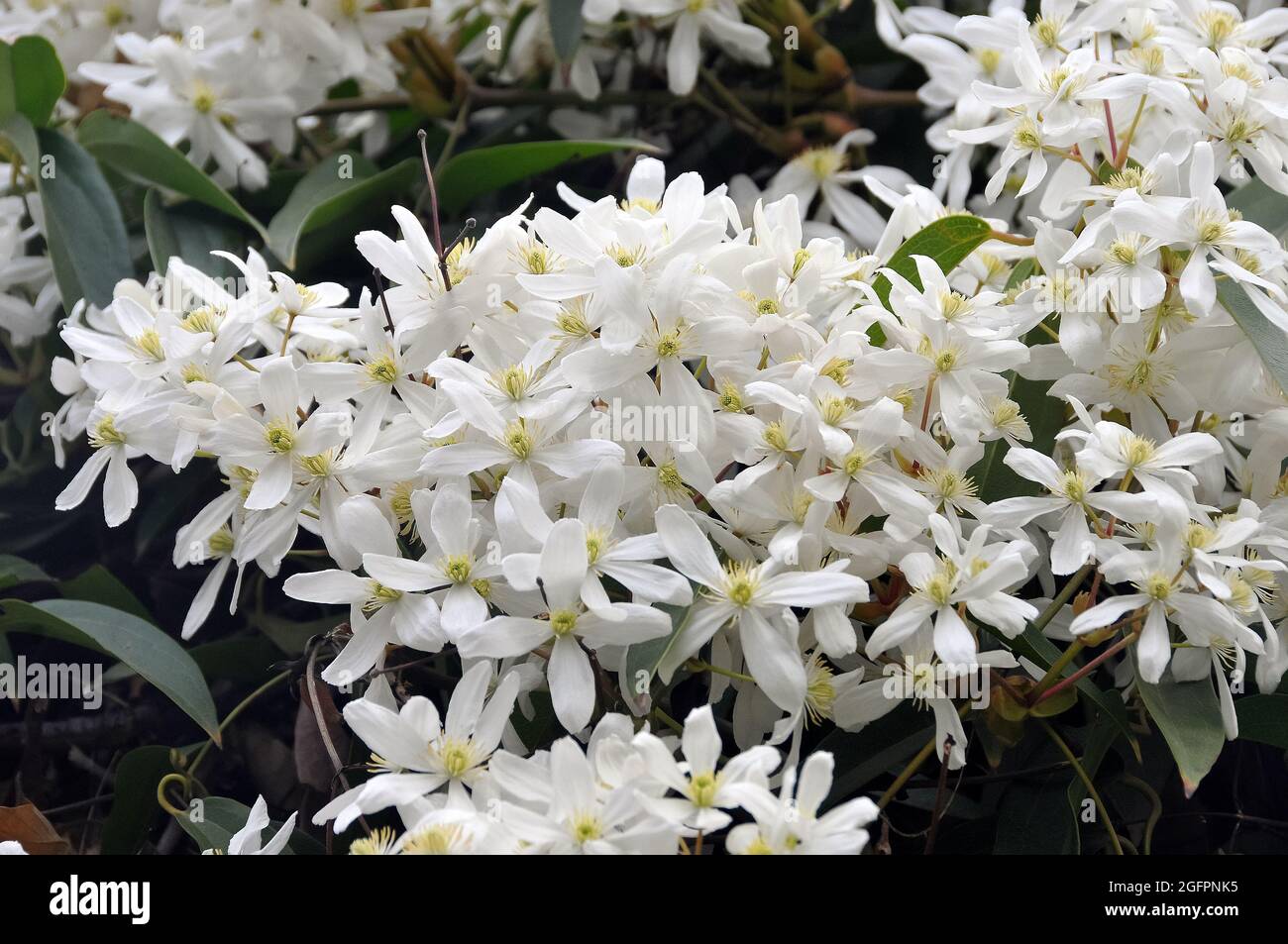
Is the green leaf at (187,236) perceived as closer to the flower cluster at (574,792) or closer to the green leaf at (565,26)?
the green leaf at (565,26)

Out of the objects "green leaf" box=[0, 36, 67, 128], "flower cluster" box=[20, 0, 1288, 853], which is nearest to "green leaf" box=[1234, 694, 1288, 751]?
"flower cluster" box=[20, 0, 1288, 853]

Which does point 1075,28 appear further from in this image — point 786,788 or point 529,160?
point 786,788

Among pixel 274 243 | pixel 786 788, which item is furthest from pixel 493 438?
pixel 274 243

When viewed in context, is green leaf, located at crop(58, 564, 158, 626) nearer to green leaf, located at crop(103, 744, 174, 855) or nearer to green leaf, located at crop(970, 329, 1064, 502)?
green leaf, located at crop(103, 744, 174, 855)

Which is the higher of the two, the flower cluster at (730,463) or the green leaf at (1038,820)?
the flower cluster at (730,463)

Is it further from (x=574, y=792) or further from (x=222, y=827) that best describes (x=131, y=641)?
(x=574, y=792)

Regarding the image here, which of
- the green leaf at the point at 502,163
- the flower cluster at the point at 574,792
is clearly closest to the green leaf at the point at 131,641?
the flower cluster at the point at 574,792

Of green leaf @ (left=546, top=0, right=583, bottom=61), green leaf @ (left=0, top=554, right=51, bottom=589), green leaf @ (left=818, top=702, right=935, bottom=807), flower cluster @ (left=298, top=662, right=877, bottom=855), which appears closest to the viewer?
flower cluster @ (left=298, top=662, right=877, bottom=855)
